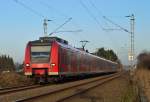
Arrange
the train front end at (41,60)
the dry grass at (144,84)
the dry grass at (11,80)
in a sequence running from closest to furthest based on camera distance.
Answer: the dry grass at (144,84) < the train front end at (41,60) < the dry grass at (11,80)

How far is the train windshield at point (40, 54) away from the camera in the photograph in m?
27.7

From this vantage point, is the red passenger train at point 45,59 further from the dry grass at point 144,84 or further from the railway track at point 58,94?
the dry grass at point 144,84

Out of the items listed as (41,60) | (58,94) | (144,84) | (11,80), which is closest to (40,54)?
(41,60)

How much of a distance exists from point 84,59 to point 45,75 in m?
15.5

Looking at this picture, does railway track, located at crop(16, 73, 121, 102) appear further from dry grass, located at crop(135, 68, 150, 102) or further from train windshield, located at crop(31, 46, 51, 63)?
dry grass, located at crop(135, 68, 150, 102)

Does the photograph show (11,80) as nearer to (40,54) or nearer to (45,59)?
(40,54)

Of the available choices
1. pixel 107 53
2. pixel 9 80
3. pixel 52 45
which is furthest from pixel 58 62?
pixel 107 53

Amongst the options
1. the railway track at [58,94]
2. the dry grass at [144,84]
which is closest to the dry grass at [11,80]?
the railway track at [58,94]

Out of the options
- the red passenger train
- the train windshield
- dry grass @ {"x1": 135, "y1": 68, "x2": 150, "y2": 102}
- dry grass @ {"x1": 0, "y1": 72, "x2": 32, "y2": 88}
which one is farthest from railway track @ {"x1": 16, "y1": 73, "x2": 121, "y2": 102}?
dry grass @ {"x1": 0, "y1": 72, "x2": 32, "y2": 88}

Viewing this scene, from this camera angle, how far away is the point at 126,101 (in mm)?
15961

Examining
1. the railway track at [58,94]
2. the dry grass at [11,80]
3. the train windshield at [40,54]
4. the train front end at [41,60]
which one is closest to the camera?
the railway track at [58,94]

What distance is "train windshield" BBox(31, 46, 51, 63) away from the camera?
2767cm

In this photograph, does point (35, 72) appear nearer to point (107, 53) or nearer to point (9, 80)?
point (9, 80)

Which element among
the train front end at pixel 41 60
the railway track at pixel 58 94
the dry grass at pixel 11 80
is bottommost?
the railway track at pixel 58 94
